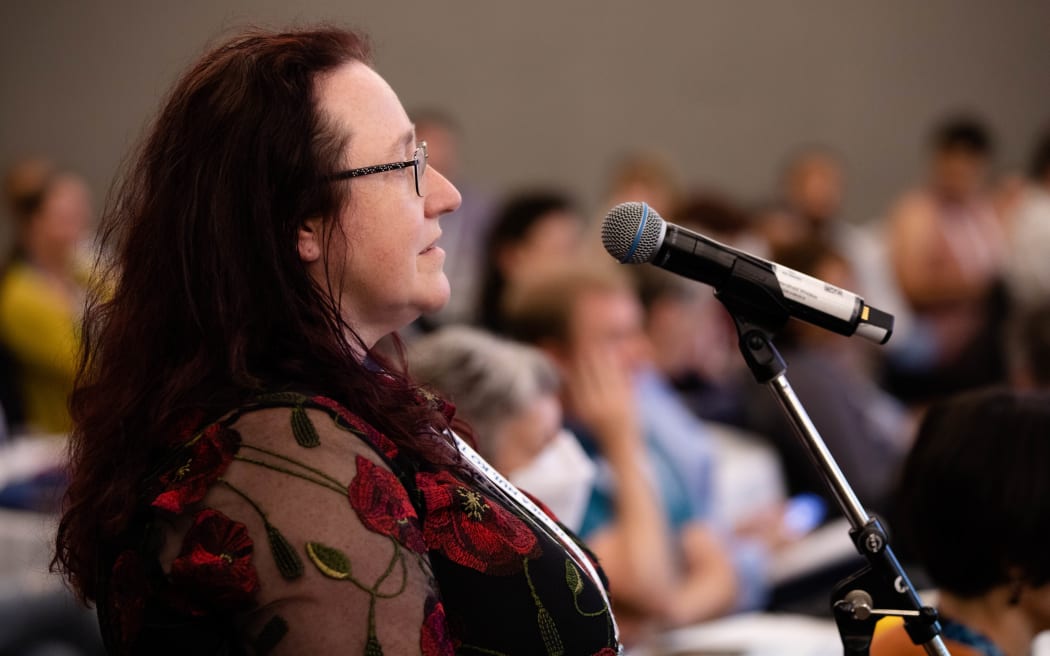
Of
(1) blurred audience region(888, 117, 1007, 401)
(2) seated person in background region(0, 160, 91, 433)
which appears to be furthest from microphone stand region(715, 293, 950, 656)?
(1) blurred audience region(888, 117, 1007, 401)

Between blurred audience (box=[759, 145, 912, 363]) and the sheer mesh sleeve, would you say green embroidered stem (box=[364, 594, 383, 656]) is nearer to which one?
the sheer mesh sleeve

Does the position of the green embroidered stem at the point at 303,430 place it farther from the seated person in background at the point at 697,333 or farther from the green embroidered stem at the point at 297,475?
the seated person in background at the point at 697,333

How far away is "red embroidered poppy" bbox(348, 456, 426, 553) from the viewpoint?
3.03 ft

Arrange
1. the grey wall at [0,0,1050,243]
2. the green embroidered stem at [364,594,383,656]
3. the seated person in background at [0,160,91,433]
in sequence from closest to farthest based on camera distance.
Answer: the green embroidered stem at [364,594,383,656]
the seated person in background at [0,160,91,433]
the grey wall at [0,0,1050,243]

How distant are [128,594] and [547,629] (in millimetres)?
351

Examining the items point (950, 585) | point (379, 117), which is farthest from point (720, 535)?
point (379, 117)

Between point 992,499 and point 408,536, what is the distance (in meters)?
0.95

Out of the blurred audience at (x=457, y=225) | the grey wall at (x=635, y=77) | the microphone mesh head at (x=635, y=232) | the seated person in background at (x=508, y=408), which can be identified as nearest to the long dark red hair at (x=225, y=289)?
the microphone mesh head at (x=635, y=232)

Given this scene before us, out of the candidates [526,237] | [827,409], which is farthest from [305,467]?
[526,237]

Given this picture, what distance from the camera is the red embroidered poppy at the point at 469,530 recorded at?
1.00 metres

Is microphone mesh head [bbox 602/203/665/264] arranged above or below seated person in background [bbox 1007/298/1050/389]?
below

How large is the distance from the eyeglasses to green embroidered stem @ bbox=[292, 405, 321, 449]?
0.70 ft

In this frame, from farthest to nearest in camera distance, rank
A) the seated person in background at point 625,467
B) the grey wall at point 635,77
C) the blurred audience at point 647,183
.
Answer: the grey wall at point 635,77 → the blurred audience at point 647,183 → the seated person in background at point 625,467

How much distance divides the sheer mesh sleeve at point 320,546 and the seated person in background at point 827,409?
2519 mm
